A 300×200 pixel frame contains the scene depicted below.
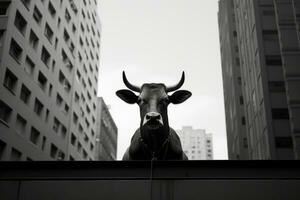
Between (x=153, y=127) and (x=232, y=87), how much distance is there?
186 ft

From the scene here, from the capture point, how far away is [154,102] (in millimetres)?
8305

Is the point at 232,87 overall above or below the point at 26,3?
above

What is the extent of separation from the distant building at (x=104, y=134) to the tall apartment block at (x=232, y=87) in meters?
23.4

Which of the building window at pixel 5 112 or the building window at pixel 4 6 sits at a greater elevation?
the building window at pixel 4 6

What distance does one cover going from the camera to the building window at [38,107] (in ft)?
132

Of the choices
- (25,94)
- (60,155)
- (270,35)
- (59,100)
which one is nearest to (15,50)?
(25,94)

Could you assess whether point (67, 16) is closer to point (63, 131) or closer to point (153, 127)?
point (63, 131)

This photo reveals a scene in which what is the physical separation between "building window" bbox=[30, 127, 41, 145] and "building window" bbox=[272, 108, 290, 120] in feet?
72.8

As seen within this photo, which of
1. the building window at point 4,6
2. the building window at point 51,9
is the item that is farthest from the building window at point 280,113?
the building window at point 51,9

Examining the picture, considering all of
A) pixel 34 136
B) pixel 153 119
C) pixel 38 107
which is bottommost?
pixel 153 119

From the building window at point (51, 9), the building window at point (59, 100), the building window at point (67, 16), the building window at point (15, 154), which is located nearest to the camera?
the building window at point (15, 154)

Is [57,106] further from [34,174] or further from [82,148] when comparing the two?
[34,174]

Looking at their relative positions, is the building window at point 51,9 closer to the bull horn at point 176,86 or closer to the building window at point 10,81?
the building window at point 10,81

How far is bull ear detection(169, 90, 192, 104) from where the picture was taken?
9391mm
